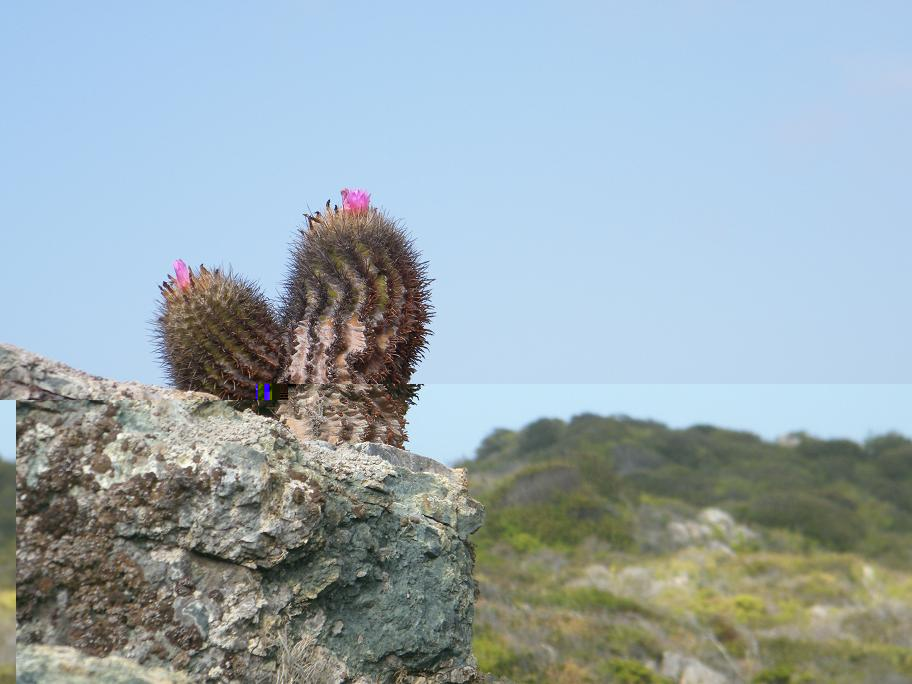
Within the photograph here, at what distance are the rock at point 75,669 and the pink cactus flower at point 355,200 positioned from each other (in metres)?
2.79

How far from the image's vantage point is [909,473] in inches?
1693

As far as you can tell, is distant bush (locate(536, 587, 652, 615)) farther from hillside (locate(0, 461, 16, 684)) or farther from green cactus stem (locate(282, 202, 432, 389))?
hillside (locate(0, 461, 16, 684))

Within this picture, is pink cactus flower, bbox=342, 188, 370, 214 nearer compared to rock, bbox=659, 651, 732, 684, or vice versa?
pink cactus flower, bbox=342, 188, 370, 214

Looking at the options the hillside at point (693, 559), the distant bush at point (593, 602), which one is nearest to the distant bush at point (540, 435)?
the hillside at point (693, 559)

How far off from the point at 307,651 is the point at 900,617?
21.9 m

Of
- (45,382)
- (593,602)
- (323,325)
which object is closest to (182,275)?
(323,325)

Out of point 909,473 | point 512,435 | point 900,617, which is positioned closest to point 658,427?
point 512,435

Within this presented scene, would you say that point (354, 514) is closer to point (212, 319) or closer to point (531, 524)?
point (212, 319)

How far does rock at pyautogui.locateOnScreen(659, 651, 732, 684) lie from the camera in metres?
15.9

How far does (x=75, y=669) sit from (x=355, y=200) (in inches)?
116

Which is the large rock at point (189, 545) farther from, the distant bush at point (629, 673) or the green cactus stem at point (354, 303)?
the distant bush at point (629, 673)

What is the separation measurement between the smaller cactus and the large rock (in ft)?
4.00

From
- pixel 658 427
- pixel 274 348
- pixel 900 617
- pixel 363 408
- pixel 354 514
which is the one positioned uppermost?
pixel 658 427

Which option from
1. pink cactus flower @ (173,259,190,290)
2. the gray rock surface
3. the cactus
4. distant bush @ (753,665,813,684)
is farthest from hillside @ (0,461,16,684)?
distant bush @ (753,665,813,684)
